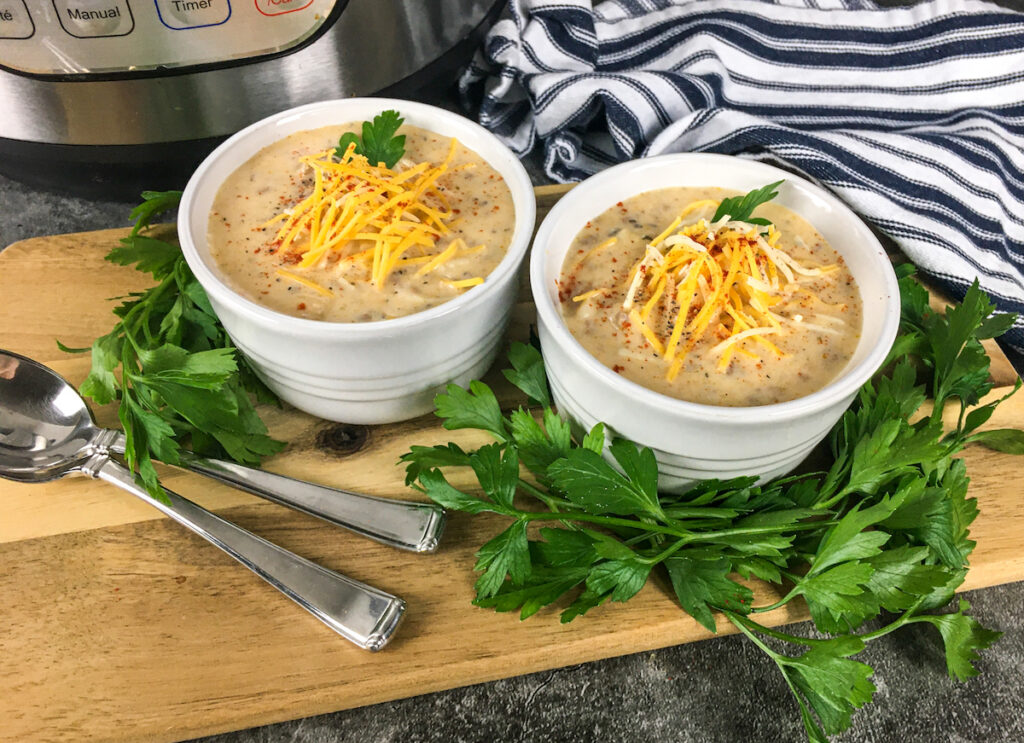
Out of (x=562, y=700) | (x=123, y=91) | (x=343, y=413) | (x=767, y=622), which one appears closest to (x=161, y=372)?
(x=343, y=413)

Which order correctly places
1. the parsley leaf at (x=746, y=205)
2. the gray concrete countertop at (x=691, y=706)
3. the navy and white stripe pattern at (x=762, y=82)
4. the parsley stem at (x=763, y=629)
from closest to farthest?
the parsley stem at (x=763, y=629) < the gray concrete countertop at (x=691, y=706) < the parsley leaf at (x=746, y=205) < the navy and white stripe pattern at (x=762, y=82)

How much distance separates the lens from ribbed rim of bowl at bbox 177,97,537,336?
37.8 inches

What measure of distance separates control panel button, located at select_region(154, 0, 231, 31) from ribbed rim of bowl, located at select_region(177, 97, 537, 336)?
15 centimetres

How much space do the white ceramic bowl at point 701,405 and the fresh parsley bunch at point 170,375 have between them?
0.40 metres

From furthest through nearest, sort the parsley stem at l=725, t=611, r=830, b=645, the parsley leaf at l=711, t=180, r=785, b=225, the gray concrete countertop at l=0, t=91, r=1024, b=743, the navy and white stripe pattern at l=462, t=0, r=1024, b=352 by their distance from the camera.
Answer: the navy and white stripe pattern at l=462, t=0, r=1024, b=352 → the parsley leaf at l=711, t=180, r=785, b=225 → the gray concrete countertop at l=0, t=91, r=1024, b=743 → the parsley stem at l=725, t=611, r=830, b=645

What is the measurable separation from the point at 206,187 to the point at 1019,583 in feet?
3.96

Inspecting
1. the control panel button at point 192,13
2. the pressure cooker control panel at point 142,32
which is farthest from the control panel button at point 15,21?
the control panel button at point 192,13

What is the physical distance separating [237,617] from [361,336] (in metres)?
0.34

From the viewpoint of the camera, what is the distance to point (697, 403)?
0.93 meters

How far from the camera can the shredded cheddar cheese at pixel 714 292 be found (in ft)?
3.26

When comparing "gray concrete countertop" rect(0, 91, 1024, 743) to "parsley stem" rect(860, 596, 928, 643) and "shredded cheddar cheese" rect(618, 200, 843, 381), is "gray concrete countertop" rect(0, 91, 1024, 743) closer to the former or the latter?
"parsley stem" rect(860, 596, 928, 643)

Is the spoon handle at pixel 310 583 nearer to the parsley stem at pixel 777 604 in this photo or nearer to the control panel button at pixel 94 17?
the parsley stem at pixel 777 604

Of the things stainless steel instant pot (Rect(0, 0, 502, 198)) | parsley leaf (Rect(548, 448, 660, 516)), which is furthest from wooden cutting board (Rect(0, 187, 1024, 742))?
stainless steel instant pot (Rect(0, 0, 502, 198))

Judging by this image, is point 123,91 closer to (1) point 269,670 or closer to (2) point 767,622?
(1) point 269,670
